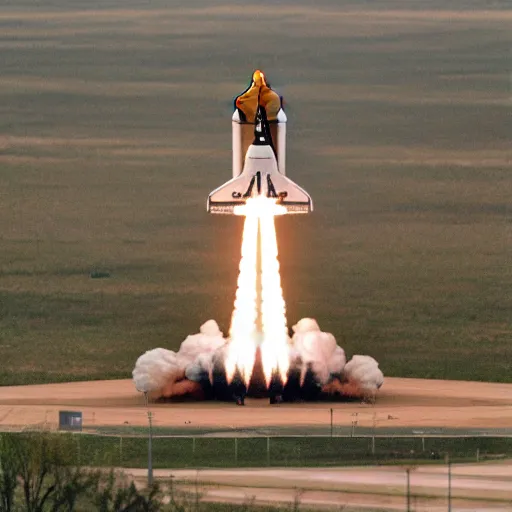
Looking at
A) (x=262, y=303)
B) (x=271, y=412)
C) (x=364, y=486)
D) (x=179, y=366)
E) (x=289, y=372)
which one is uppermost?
(x=262, y=303)

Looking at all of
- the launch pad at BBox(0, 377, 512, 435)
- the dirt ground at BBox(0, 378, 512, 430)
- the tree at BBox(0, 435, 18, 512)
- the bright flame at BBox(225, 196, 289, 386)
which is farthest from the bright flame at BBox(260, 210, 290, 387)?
the tree at BBox(0, 435, 18, 512)

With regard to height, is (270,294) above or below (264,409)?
above

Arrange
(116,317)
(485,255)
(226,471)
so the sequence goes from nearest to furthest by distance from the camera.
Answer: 1. (226,471)
2. (116,317)
3. (485,255)

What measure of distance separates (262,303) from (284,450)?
8.88 m

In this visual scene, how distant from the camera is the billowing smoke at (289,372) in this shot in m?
115

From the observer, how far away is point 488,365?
479ft

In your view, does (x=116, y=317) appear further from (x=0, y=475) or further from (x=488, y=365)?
(x=0, y=475)

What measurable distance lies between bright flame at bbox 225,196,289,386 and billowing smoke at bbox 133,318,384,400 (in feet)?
1.90

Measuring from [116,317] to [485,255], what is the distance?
3610 centimetres

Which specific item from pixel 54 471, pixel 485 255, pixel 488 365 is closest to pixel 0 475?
pixel 54 471

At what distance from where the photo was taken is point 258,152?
11238 centimetres

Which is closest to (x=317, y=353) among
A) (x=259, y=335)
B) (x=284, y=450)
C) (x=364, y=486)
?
(x=259, y=335)

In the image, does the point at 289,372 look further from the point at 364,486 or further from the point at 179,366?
the point at 364,486

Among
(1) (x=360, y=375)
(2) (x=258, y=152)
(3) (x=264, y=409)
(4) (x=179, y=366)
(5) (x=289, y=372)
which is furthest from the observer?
(1) (x=360, y=375)
